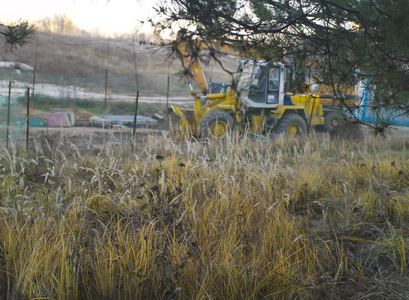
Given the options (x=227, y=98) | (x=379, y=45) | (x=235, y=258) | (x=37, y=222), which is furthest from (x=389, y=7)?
(x=227, y=98)

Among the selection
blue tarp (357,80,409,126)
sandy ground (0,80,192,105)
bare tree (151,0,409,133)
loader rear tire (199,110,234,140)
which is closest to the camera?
bare tree (151,0,409,133)

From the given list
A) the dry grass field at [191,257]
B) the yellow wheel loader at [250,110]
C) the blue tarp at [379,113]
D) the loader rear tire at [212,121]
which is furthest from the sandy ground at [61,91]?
the dry grass field at [191,257]

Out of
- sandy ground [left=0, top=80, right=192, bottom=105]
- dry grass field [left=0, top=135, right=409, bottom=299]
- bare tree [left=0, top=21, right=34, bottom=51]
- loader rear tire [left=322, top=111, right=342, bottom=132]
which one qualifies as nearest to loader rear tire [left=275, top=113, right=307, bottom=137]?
loader rear tire [left=322, top=111, right=342, bottom=132]

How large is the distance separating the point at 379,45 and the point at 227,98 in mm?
8435

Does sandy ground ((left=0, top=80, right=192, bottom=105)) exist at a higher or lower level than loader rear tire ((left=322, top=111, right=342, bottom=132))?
higher

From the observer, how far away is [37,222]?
3.20 meters

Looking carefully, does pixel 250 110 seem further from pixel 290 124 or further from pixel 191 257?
pixel 191 257

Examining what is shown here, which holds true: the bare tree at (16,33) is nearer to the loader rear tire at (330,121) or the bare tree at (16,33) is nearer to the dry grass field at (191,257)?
the dry grass field at (191,257)

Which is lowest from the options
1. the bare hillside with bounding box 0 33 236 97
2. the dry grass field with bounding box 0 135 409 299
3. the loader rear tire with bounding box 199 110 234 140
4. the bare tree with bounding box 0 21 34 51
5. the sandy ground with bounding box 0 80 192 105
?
the dry grass field with bounding box 0 135 409 299

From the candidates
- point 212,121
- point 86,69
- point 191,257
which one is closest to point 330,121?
point 212,121

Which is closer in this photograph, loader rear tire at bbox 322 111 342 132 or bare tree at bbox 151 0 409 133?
bare tree at bbox 151 0 409 133

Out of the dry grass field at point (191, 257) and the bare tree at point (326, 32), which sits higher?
the bare tree at point (326, 32)

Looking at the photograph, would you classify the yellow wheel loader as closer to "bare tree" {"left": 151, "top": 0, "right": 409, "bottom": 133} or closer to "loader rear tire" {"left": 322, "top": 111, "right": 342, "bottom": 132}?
"loader rear tire" {"left": 322, "top": 111, "right": 342, "bottom": 132}

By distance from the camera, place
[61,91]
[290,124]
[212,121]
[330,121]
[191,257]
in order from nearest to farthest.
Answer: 1. [191,257]
2. [212,121]
3. [290,124]
4. [330,121]
5. [61,91]
